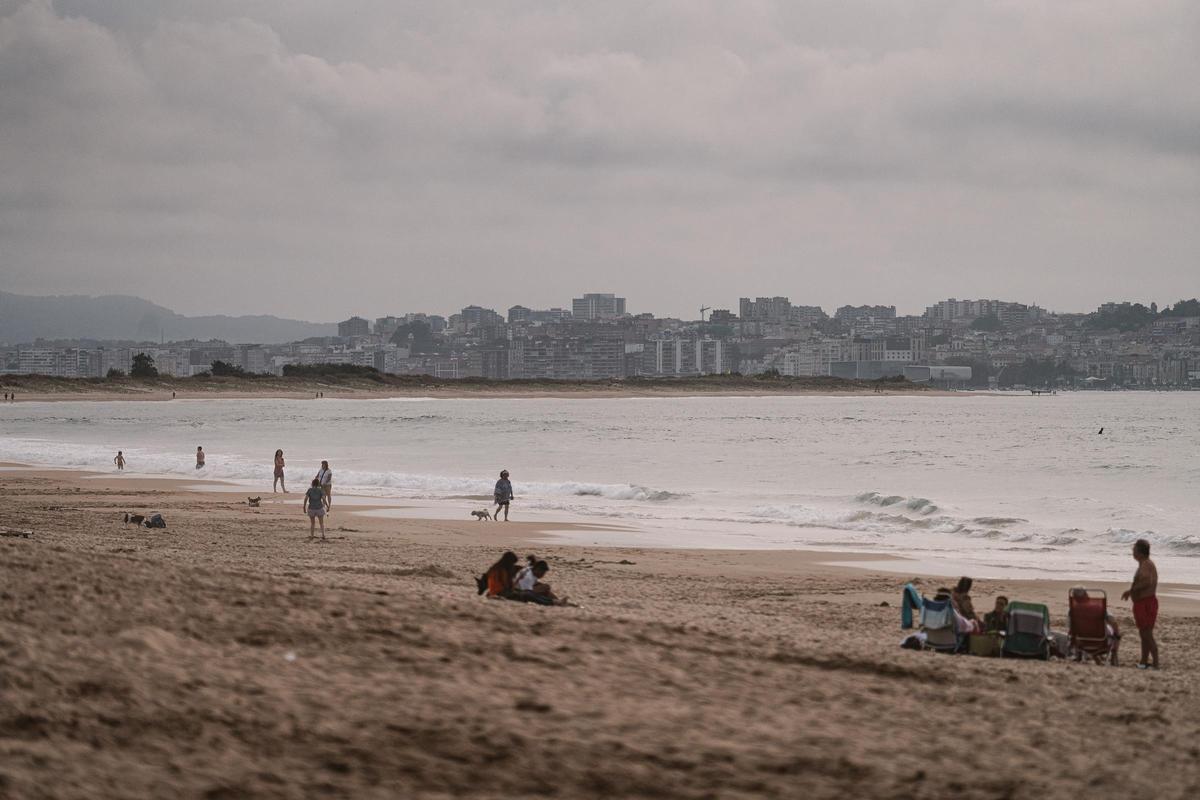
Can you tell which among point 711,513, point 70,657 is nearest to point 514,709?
point 70,657

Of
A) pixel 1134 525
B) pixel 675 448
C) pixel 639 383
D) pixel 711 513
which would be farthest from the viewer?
pixel 639 383

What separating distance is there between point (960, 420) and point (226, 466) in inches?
2501

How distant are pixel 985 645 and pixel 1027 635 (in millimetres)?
332

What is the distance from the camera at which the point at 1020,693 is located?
7.48m

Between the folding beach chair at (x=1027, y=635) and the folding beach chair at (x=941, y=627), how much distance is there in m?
0.39

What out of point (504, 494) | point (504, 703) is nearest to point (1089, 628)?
point (504, 703)

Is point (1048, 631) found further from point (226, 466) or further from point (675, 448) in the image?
point (675, 448)

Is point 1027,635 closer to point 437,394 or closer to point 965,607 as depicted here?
point 965,607

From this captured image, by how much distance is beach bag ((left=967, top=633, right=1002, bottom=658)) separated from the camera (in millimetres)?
9453

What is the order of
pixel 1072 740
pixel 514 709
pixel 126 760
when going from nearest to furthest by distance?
pixel 126 760, pixel 514 709, pixel 1072 740

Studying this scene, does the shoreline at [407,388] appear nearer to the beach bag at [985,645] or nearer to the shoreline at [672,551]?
the shoreline at [672,551]

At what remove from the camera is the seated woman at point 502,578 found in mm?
10305

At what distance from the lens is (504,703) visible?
19.7 ft

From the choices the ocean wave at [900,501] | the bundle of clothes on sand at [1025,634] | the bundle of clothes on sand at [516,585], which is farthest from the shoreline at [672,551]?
the ocean wave at [900,501]
